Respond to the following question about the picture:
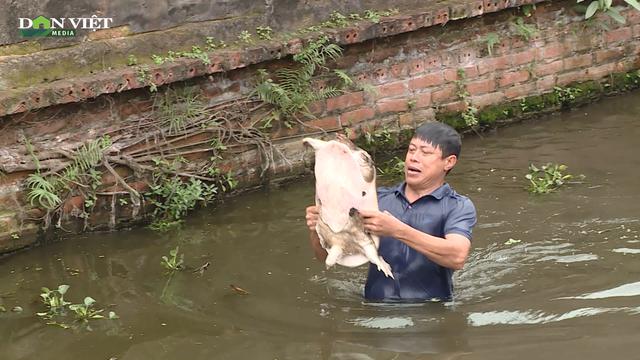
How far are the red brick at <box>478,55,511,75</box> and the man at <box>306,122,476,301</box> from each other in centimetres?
333

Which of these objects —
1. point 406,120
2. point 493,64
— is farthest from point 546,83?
point 406,120

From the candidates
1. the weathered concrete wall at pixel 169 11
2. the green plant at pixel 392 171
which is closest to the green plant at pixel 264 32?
the weathered concrete wall at pixel 169 11

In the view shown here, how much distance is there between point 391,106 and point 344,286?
2.38 meters

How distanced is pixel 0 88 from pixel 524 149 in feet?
12.8

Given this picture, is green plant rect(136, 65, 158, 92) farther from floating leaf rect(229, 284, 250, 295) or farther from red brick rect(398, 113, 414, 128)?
red brick rect(398, 113, 414, 128)

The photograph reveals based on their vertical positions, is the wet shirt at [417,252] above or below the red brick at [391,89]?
below

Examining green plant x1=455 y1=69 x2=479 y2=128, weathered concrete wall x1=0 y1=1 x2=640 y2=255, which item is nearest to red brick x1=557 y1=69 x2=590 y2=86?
weathered concrete wall x1=0 y1=1 x2=640 y2=255

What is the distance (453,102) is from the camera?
7184mm

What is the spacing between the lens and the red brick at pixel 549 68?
7.64 metres

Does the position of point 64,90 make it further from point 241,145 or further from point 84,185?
point 241,145

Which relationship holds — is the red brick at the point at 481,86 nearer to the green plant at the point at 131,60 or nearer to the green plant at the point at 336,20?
the green plant at the point at 336,20

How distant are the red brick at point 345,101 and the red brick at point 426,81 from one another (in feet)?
1.67

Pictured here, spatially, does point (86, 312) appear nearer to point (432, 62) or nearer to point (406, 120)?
point (406, 120)

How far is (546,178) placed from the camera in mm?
6125
